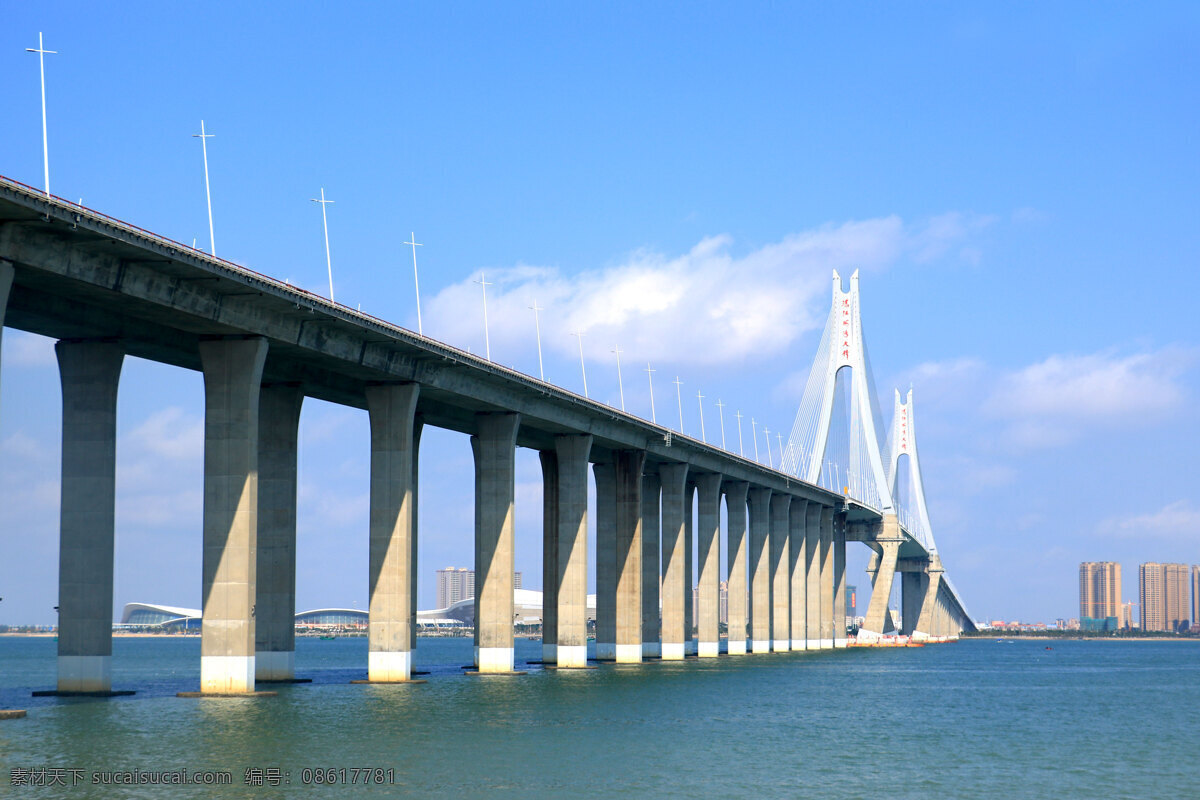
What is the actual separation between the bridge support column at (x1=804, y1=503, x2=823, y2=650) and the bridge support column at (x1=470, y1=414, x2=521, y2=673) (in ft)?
254

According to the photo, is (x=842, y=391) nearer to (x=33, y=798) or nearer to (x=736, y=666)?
(x=736, y=666)

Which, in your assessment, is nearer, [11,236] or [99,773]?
[99,773]

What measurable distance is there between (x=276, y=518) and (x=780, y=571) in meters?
81.2

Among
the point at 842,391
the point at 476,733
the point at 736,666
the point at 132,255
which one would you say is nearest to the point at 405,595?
the point at 476,733

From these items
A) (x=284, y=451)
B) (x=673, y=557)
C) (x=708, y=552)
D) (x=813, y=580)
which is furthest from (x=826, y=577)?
(x=284, y=451)

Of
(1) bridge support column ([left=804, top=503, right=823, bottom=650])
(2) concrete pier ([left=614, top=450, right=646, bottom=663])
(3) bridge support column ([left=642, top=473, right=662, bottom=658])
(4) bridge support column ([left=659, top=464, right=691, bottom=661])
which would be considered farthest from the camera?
(1) bridge support column ([left=804, top=503, right=823, bottom=650])

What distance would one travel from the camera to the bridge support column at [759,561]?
140m

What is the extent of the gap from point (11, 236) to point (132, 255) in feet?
16.9

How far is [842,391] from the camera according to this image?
153250 mm

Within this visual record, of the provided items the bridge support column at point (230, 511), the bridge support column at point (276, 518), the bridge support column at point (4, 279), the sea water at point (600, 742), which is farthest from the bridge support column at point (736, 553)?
the bridge support column at point (4, 279)

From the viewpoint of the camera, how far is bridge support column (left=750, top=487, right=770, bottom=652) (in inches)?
5492

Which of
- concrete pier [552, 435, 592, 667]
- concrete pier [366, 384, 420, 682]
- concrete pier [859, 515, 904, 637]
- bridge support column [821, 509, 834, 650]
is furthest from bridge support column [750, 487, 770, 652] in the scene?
concrete pier [366, 384, 420, 682]

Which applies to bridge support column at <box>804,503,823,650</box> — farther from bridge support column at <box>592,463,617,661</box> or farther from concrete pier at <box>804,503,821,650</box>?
bridge support column at <box>592,463,617,661</box>

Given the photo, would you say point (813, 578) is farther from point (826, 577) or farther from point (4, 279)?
point (4, 279)
